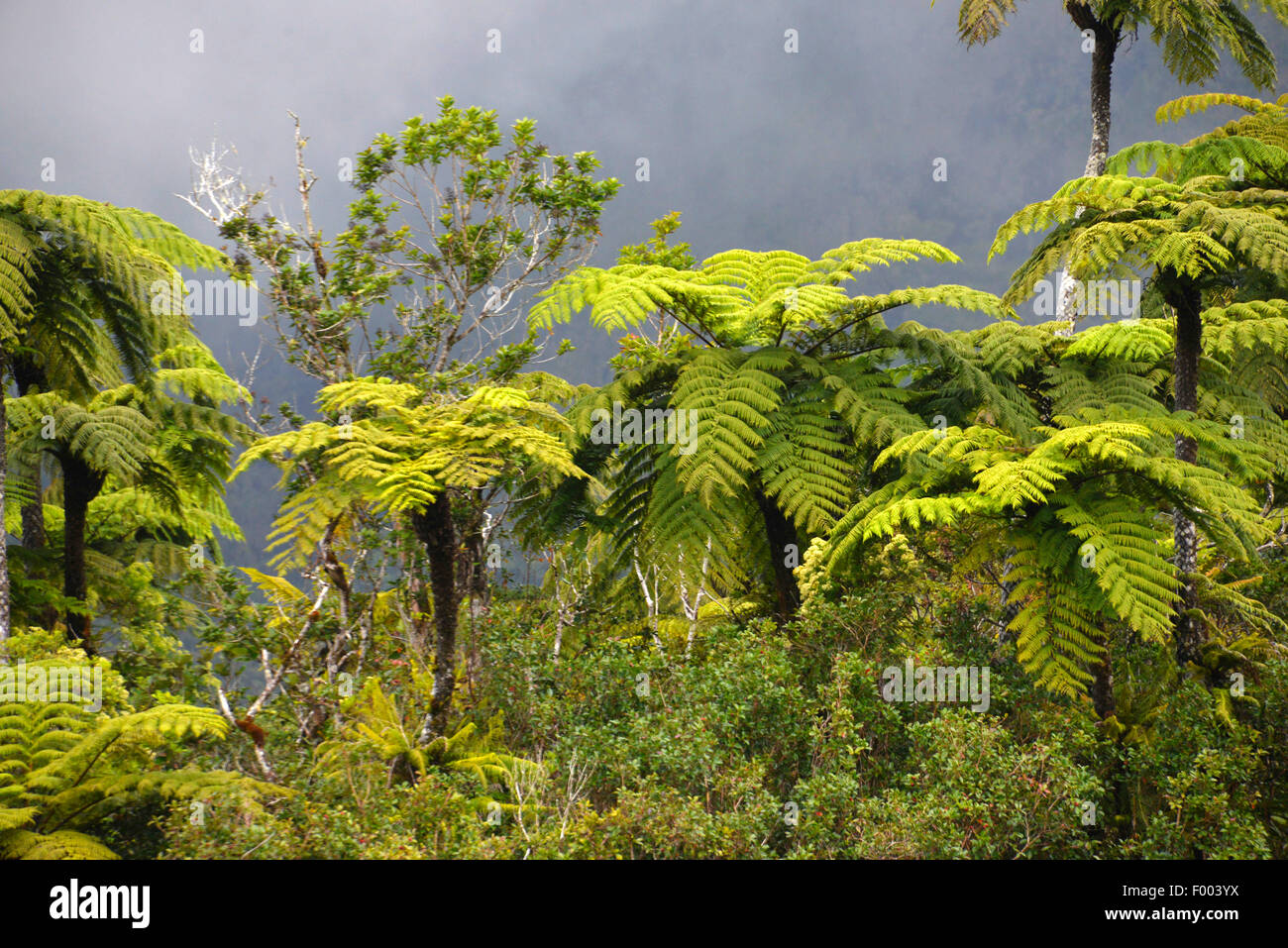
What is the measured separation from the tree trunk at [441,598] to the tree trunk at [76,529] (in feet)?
12.1

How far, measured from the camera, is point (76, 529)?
6934 mm

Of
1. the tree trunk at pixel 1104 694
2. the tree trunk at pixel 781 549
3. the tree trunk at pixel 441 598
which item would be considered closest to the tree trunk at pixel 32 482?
the tree trunk at pixel 441 598

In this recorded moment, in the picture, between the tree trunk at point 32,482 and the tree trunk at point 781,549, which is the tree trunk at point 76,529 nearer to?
the tree trunk at point 32,482

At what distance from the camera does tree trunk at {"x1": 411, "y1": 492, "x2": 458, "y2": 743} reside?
4.81 metres

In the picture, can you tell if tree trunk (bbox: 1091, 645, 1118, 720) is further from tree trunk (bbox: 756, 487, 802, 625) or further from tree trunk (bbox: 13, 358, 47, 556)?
tree trunk (bbox: 13, 358, 47, 556)

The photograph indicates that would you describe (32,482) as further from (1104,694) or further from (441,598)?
(1104,694)

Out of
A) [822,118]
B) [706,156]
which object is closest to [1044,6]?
[822,118]

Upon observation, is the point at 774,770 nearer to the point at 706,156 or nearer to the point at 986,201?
the point at 986,201

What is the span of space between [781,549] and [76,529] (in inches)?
219

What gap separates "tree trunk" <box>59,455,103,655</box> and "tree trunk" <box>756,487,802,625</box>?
17.4 ft

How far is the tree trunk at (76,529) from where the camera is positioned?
691 cm

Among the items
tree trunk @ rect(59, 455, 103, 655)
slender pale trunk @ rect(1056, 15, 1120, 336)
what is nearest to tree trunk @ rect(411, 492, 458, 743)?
tree trunk @ rect(59, 455, 103, 655)

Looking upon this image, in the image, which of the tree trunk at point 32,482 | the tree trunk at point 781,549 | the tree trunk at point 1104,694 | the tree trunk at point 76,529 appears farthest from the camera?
the tree trunk at point 32,482
